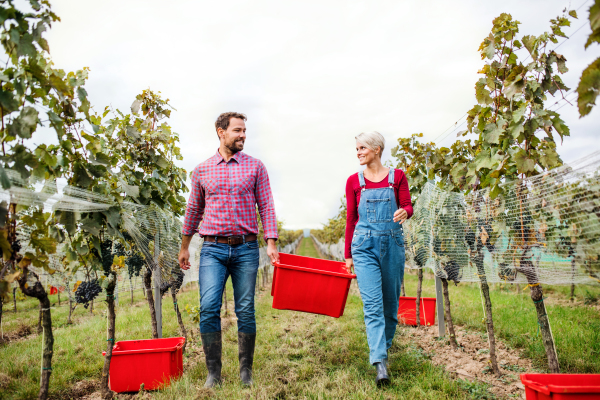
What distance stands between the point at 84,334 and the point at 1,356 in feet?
3.47

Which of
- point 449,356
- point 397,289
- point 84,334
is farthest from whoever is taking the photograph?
point 84,334

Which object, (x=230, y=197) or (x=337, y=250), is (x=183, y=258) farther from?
(x=337, y=250)

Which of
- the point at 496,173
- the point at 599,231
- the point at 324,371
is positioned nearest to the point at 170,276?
the point at 324,371

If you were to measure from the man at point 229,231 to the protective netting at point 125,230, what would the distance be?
0.55m

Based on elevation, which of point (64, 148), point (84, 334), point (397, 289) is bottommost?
point (84, 334)

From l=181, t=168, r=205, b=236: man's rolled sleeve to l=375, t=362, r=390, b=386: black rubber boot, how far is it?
5.32 feet

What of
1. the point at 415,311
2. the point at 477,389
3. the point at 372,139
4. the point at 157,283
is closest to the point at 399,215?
the point at 372,139

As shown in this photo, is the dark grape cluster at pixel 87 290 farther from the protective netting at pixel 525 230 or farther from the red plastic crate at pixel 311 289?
the protective netting at pixel 525 230

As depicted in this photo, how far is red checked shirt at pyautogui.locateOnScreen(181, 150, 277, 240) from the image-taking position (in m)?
2.72

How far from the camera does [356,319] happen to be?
4.98 metres

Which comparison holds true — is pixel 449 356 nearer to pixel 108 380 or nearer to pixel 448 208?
pixel 448 208

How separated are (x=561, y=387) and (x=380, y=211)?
4.79 ft

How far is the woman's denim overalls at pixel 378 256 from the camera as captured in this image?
8.75 ft

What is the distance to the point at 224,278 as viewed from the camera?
274 cm
